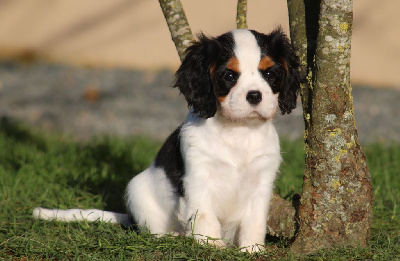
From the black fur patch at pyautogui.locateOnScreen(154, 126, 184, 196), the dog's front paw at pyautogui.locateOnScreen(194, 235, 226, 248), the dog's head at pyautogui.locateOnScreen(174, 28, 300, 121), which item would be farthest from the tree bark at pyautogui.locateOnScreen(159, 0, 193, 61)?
the dog's front paw at pyautogui.locateOnScreen(194, 235, 226, 248)

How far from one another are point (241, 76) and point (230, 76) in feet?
0.22

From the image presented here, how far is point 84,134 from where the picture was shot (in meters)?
7.70

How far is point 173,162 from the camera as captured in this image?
3.87 meters

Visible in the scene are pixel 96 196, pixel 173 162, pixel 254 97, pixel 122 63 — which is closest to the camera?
pixel 254 97

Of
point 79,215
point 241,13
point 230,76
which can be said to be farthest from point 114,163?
point 230,76

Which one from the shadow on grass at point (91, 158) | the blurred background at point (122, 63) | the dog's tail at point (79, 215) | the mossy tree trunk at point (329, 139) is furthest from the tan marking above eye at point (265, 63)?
the blurred background at point (122, 63)

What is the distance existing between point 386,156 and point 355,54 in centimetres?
405

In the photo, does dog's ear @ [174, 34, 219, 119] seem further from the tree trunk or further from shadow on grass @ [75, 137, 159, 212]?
shadow on grass @ [75, 137, 159, 212]

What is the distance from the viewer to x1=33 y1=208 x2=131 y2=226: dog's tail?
4.15m

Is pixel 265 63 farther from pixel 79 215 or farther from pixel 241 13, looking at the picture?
pixel 79 215

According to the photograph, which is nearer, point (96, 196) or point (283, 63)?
point (283, 63)

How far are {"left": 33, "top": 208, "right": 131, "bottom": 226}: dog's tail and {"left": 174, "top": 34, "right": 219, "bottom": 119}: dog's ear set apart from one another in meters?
1.00

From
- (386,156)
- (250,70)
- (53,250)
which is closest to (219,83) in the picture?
(250,70)

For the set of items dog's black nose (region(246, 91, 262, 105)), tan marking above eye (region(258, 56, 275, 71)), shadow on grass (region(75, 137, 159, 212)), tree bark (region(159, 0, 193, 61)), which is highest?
tree bark (region(159, 0, 193, 61))
